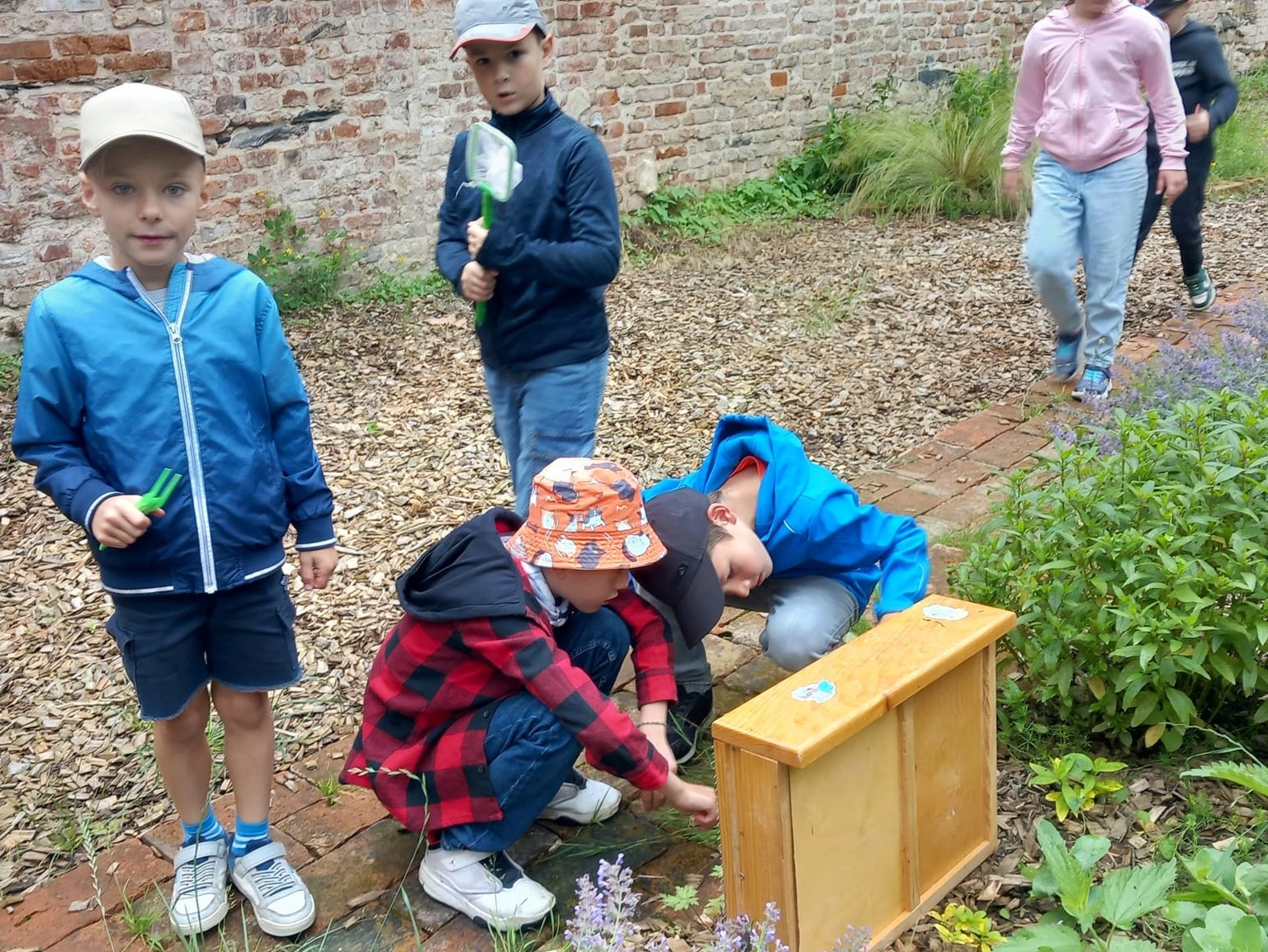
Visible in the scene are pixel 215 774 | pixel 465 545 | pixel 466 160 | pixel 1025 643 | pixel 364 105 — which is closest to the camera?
pixel 465 545

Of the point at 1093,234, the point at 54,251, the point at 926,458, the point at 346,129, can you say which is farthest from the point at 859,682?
the point at 346,129

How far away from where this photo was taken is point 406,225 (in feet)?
22.5

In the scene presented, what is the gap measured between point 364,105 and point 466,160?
3654 millimetres

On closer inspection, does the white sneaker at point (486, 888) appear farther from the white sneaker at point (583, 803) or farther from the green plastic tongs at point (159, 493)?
the green plastic tongs at point (159, 493)

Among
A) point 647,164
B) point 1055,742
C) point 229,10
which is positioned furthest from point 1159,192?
point 229,10

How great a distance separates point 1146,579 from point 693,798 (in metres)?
1.03

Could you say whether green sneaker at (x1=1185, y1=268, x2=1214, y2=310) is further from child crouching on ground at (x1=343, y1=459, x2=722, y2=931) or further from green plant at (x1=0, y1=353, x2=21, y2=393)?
green plant at (x1=0, y1=353, x2=21, y2=393)

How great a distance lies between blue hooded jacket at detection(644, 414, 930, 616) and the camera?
Result: 2768 mm

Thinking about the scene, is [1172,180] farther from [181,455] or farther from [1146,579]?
[181,455]

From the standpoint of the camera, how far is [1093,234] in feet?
16.3

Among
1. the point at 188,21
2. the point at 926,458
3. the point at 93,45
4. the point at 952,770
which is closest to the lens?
the point at 952,770

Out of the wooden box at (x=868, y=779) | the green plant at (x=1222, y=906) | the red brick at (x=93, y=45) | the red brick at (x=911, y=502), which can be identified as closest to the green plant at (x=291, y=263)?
the red brick at (x=93, y=45)

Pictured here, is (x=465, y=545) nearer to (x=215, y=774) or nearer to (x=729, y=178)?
(x=215, y=774)

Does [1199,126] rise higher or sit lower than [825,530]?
higher
